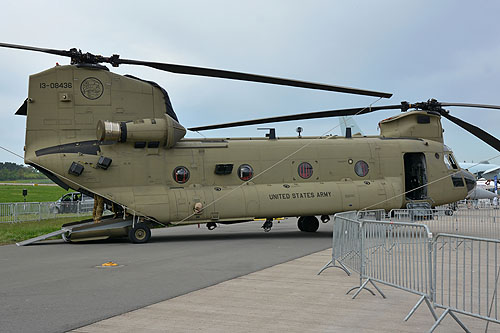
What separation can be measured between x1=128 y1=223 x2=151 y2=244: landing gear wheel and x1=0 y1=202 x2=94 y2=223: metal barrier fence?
12.0 m

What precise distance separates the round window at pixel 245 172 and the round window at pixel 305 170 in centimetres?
188

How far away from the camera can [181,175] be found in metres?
16.6

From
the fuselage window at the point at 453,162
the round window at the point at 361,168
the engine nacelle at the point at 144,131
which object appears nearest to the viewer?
the engine nacelle at the point at 144,131

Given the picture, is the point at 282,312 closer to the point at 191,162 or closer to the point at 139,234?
the point at 139,234

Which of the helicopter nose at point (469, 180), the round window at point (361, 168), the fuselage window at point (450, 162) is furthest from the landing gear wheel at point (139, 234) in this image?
the helicopter nose at point (469, 180)

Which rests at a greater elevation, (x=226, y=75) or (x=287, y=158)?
(x=226, y=75)

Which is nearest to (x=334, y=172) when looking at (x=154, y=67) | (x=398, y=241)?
(x=154, y=67)

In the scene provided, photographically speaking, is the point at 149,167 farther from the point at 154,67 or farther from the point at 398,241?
the point at 398,241

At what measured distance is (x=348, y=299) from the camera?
7.22m

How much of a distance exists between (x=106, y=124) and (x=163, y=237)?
493 centimetres

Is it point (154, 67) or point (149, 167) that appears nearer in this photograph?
point (154, 67)

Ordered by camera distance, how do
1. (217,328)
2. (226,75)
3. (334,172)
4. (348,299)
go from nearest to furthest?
(217,328)
(348,299)
(226,75)
(334,172)

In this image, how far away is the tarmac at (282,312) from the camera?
5.76 meters

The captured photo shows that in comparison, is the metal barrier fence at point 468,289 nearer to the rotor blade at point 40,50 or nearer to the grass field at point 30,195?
the rotor blade at point 40,50
